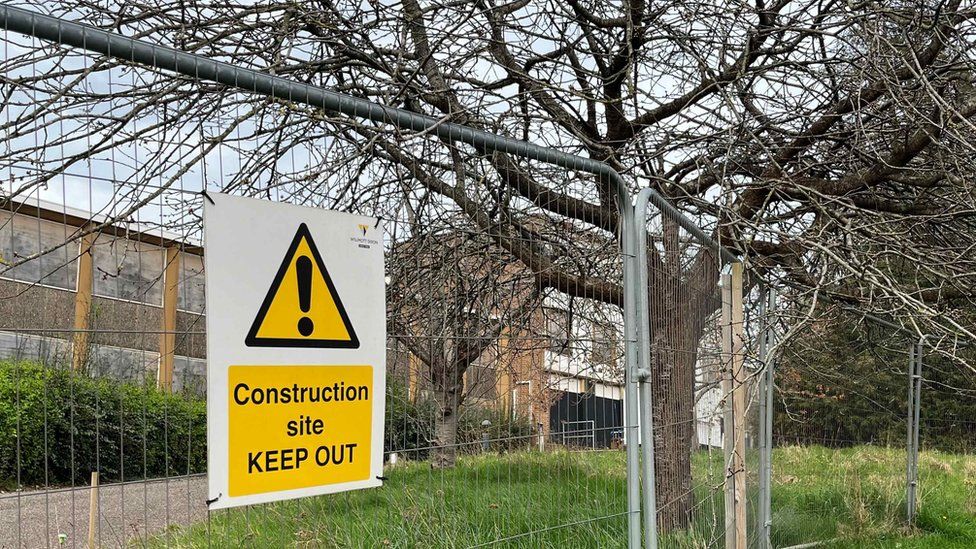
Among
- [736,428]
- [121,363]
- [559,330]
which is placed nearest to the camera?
[121,363]

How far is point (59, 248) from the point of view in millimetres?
2459

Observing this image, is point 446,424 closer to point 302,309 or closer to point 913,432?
point 302,309

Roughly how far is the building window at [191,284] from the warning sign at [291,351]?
0.58ft

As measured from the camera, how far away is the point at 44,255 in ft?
7.90

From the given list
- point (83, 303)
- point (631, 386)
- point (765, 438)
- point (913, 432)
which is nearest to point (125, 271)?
point (83, 303)

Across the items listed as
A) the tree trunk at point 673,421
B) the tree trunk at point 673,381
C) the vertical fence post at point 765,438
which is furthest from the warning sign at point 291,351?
the vertical fence post at point 765,438

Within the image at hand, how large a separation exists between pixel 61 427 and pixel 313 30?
422cm

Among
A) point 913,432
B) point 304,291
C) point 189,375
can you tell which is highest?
point 304,291

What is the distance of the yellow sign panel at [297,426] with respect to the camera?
2.62 m

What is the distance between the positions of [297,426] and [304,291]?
43 centimetres

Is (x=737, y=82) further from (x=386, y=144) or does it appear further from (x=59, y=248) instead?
(x=59, y=248)

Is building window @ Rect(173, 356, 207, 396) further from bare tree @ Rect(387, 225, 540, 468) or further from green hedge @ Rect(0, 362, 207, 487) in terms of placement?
bare tree @ Rect(387, 225, 540, 468)

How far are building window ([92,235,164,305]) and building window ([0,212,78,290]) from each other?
7 cm

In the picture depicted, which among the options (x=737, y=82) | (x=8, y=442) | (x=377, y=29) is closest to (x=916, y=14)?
(x=737, y=82)
